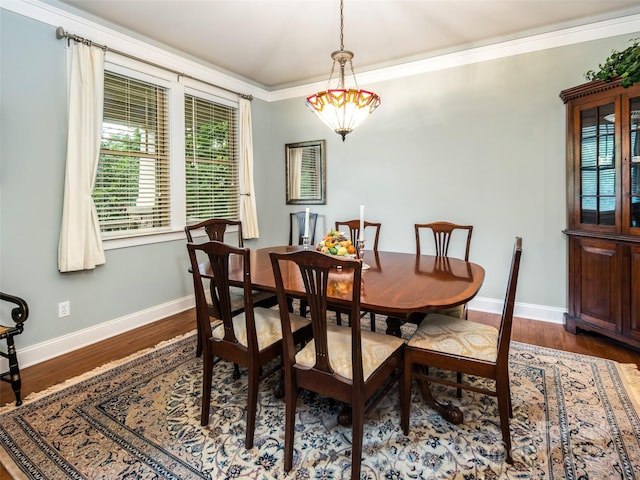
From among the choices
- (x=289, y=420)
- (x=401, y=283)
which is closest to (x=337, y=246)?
(x=401, y=283)

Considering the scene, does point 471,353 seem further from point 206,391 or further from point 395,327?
point 206,391

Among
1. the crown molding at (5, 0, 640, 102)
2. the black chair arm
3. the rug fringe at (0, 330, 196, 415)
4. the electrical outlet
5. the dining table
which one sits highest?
the crown molding at (5, 0, 640, 102)

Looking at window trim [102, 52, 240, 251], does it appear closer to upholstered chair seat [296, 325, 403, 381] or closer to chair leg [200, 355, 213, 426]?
chair leg [200, 355, 213, 426]

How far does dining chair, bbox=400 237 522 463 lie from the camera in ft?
5.38

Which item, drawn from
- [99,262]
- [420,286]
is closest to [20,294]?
[99,262]

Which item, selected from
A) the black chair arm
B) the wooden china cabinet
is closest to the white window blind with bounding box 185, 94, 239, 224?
the black chair arm

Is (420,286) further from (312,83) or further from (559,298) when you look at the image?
(312,83)

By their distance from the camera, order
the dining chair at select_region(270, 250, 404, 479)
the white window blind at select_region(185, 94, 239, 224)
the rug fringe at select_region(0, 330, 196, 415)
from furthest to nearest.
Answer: the white window blind at select_region(185, 94, 239, 224) → the rug fringe at select_region(0, 330, 196, 415) → the dining chair at select_region(270, 250, 404, 479)

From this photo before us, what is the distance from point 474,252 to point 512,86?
1.63 metres

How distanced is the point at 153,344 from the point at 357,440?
84.4 inches

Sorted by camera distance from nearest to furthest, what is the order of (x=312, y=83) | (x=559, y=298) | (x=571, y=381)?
(x=571, y=381) → (x=559, y=298) → (x=312, y=83)

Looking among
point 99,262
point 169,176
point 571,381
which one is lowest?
point 571,381

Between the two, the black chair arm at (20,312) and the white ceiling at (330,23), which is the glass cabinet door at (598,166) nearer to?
the white ceiling at (330,23)

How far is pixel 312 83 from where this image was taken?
180 inches
